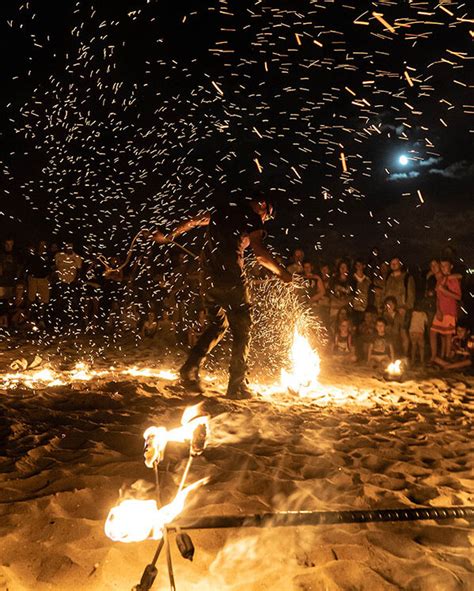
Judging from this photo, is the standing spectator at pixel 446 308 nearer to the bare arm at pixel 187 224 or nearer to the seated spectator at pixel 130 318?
the bare arm at pixel 187 224

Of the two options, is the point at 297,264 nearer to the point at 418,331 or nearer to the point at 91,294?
the point at 418,331

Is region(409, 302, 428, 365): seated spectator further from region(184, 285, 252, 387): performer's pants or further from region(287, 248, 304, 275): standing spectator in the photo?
region(184, 285, 252, 387): performer's pants

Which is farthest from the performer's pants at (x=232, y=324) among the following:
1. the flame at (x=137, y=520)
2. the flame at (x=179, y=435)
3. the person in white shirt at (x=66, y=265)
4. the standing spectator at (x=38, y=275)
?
the standing spectator at (x=38, y=275)

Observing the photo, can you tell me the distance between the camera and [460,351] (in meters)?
7.37

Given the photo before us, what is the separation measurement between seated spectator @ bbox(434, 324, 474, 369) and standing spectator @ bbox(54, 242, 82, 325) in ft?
24.8

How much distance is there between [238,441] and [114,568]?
5.47 ft

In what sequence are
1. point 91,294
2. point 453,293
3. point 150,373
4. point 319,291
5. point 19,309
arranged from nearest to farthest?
point 150,373
point 453,293
point 319,291
point 19,309
point 91,294

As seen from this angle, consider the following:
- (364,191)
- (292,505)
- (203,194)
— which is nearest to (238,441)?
(292,505)

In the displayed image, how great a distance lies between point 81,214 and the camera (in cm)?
1495

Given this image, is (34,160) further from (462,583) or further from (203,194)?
(462,583)

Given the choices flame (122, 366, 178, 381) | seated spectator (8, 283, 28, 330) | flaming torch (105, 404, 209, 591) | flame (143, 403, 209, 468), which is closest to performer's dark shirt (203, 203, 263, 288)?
flame (122, 366, 178, 381)

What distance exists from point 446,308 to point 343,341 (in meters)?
1.82

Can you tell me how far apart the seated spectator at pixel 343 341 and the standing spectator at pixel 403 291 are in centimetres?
88

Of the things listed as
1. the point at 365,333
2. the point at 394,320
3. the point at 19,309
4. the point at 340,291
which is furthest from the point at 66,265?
the point at 394,320
